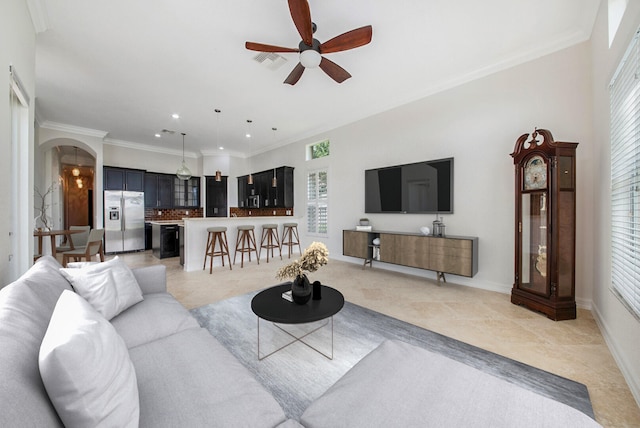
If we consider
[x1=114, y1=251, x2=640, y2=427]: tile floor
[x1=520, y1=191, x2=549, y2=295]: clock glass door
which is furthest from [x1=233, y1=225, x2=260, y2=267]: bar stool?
[x1=520, y1=191, x2=549, y2=295]: clock glass door

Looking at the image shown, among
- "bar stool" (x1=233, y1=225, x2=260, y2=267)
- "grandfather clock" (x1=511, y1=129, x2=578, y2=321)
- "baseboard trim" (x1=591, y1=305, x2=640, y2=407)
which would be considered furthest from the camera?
"bar stool" (x1=233, y1=225, x2=260, y2=267)

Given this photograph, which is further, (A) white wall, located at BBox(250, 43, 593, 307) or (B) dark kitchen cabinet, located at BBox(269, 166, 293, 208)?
(B) dark kitchen cabinet, located at BBox(269, 166, 293, 208)

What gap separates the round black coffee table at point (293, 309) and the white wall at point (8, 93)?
5.75 feet

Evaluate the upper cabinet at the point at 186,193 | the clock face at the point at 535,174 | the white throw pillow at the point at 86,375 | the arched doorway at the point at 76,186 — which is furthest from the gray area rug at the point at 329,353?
the arched doorway at the point at 76,186

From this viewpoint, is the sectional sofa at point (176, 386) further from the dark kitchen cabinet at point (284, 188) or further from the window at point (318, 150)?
the dark kitchen cabinet at point (284, 188)

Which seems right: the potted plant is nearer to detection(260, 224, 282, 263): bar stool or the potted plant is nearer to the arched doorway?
detection(260, 224, 282, 263): bar stool

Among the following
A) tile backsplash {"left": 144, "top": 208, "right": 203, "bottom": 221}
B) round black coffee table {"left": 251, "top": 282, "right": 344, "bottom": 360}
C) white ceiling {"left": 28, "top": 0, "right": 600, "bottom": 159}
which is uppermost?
white ceiling {"left": 28, "top": 0, "right": 600, "bottom": 159}

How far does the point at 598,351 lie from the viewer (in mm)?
2027

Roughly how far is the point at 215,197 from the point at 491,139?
7.39 metres

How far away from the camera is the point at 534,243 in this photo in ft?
9.36

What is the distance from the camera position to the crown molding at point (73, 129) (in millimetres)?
5289

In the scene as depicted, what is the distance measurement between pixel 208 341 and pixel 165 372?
0.29 m

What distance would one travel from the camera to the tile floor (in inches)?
67.0

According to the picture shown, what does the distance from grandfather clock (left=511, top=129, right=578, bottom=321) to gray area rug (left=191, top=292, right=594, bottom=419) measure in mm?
→ 1243
